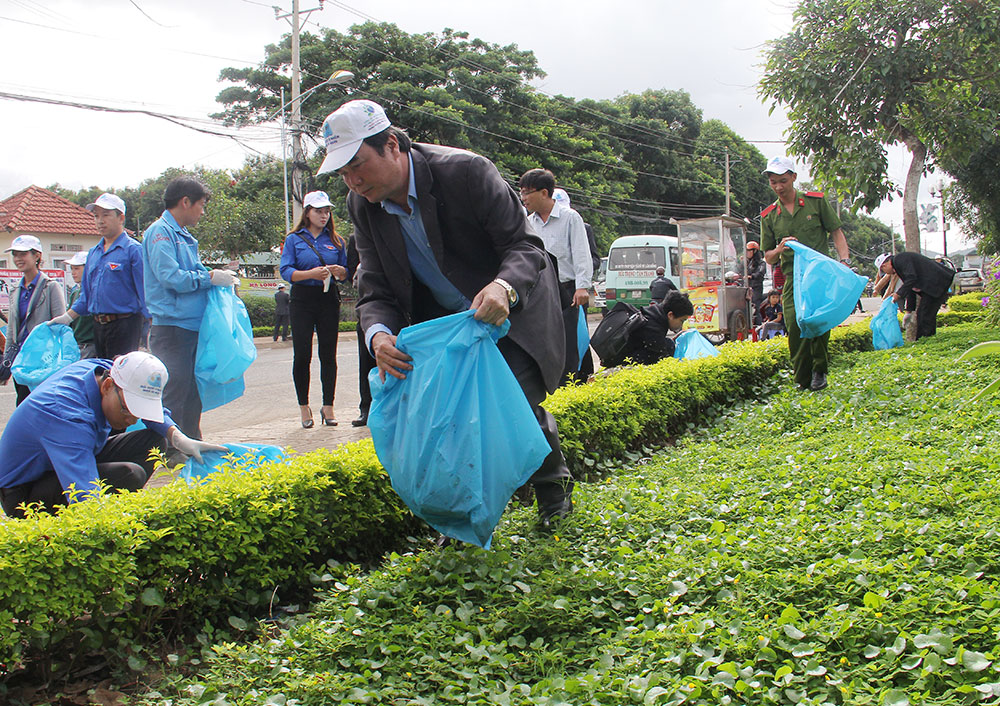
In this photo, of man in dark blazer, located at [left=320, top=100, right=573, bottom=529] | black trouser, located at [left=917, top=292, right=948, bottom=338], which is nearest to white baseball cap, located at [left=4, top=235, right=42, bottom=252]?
man in dark blazer, located at [left=320, top=100, right=573, bottom=529]

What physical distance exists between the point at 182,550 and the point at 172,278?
2566 millimetres

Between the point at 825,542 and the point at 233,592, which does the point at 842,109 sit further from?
the point at 233,592

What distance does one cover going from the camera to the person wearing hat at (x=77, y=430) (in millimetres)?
3186

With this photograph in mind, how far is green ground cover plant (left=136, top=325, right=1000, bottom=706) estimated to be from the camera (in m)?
2.12

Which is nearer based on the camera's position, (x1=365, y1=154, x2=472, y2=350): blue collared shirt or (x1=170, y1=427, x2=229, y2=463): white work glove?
(x1=365, y1=154, x2=472, y2=350): blue collared shirt

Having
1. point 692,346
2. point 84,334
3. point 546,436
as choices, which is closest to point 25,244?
point 84,334

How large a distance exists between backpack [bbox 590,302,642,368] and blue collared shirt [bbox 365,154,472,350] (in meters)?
4.22

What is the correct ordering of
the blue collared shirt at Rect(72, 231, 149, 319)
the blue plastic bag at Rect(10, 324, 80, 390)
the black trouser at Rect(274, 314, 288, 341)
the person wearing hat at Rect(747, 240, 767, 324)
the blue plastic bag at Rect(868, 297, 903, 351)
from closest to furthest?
1. the blue collared shirt at Rect(72, 231, 149, 319)
2. the blue plastic bag at Rect(10, 324, 80, 390)
3. the blue plastic bag at Rect(868, 297, 903, 351)
4. the person wearing hat at Rect(747, 240, 767, 324)
5. the black trouser at Rect(274, 314, 288, 341)

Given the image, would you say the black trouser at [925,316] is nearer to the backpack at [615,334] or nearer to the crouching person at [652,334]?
the crouching person at [652,334]

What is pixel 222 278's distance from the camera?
5.08 meters

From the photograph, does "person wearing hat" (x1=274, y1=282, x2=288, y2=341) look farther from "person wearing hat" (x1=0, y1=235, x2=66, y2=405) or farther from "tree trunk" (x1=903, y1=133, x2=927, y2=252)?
"person wearing hat" (x1=0, y1=235, x2=66, y2=405)

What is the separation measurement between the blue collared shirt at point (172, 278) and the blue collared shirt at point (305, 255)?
1.26 m

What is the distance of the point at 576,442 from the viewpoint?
4.58 m

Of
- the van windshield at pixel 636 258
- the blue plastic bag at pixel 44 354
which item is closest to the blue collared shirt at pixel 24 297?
the blue plastic bag at pixel 44 354
